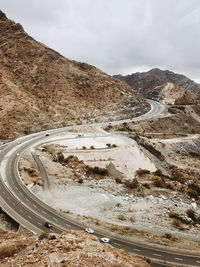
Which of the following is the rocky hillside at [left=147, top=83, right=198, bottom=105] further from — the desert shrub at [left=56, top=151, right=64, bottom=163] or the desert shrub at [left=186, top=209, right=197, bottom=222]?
the desert shrub at [left=186, top=209, right=197, bottom=222]

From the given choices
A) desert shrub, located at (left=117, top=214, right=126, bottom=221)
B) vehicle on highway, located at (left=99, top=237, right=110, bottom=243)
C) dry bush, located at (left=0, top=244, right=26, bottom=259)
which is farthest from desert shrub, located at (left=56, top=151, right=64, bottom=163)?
dry bush, located at (left=0, top=244, right=26, bottom=259)

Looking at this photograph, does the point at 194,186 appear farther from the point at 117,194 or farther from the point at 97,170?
the point at 97,170

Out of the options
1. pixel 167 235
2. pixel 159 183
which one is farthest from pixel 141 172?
pixel 167 235

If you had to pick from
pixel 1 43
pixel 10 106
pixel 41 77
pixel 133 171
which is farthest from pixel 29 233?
pixel 1 43

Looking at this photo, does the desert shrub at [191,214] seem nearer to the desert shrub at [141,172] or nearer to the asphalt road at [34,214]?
the asphalt road at [34,214]

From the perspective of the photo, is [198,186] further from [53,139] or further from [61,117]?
[61,117]

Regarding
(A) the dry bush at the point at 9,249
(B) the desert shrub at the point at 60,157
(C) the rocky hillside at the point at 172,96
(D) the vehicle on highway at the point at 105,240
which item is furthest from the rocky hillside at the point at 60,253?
(C) the rocky hillside at the point at 172,96

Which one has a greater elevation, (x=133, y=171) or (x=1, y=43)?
(x=1, y=43)
